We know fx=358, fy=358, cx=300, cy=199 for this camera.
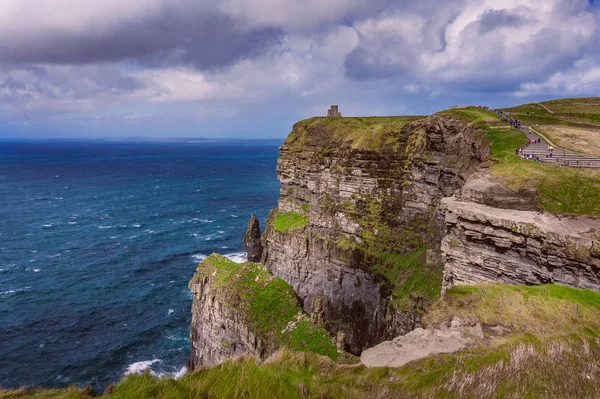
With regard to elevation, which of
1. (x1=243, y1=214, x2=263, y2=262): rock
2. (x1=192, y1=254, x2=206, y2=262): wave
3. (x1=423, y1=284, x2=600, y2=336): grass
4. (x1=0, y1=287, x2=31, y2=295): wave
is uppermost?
(x1=423, y1=284, x2=600, y2=336): grass

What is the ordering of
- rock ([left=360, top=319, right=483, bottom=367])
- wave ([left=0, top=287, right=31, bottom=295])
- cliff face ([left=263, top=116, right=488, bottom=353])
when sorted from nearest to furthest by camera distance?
1. rock ([left=360, top=319, right=483, bottom=367])
2. cliff face ([left=263, top=116, right=488, bottom=353])
3. wave ([left=0, top=287, right=31, bottom=295])

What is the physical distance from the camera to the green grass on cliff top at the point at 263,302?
27656 millimetres

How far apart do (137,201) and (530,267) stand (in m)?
101

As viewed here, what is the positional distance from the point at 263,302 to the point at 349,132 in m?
26.8

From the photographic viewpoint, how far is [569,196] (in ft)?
69.3

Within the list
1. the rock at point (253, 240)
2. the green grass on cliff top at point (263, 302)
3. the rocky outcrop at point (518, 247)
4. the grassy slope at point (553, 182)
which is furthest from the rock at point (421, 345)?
the rock at point (253, 240)

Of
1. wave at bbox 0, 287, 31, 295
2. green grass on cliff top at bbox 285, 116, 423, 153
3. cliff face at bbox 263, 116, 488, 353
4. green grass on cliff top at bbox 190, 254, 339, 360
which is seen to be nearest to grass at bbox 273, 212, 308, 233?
cliff face at bbox 263, 116, 488, 353

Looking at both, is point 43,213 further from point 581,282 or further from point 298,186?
point 581,282

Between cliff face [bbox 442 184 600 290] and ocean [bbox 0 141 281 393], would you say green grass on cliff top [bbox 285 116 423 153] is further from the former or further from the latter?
ocean [bbox 0 141 281 393]

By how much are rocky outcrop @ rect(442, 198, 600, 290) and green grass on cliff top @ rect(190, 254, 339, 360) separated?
36.5ft

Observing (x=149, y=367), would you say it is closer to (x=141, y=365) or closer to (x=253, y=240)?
(x=141, y=365)

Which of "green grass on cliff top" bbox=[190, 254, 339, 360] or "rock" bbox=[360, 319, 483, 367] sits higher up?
"rock" bbox=[360, 319, 483, 367]

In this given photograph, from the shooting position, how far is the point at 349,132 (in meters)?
47.9

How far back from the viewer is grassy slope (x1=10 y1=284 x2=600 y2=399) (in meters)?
10.7
